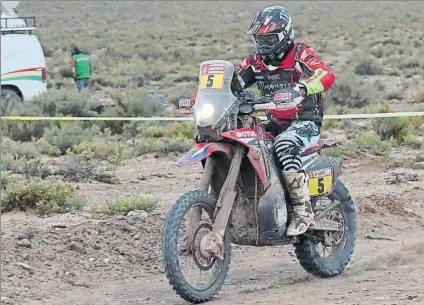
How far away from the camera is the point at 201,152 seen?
21.2 ft

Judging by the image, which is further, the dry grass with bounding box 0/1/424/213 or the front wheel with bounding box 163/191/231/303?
the dry grass with bounding box 0/1/424/213

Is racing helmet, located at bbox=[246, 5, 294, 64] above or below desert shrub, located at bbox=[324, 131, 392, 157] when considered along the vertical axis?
above

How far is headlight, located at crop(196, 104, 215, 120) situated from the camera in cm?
653

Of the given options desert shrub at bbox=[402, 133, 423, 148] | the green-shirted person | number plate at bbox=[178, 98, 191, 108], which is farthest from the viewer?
the green-shirted person

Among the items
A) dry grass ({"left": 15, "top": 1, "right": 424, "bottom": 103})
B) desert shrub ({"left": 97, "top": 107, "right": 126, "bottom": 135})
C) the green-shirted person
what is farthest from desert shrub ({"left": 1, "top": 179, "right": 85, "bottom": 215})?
the green-shirted person

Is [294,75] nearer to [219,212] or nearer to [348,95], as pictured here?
[219,212]

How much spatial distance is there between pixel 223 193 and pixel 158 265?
1633mm

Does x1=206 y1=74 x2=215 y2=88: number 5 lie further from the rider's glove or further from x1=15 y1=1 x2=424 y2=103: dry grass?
x1=15 y1=1 x2=424 y2=103: dry grass

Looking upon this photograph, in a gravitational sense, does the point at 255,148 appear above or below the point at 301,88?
below

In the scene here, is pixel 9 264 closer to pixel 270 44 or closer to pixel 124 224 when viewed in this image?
pixel 124 224

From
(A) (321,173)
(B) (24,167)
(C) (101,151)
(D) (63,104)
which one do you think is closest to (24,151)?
(C) (101,151)

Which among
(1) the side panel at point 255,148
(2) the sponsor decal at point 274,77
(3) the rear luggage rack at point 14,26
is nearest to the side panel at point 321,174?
(1) the side panel at point 255,148

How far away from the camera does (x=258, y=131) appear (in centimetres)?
688

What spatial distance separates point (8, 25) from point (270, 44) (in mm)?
15806
